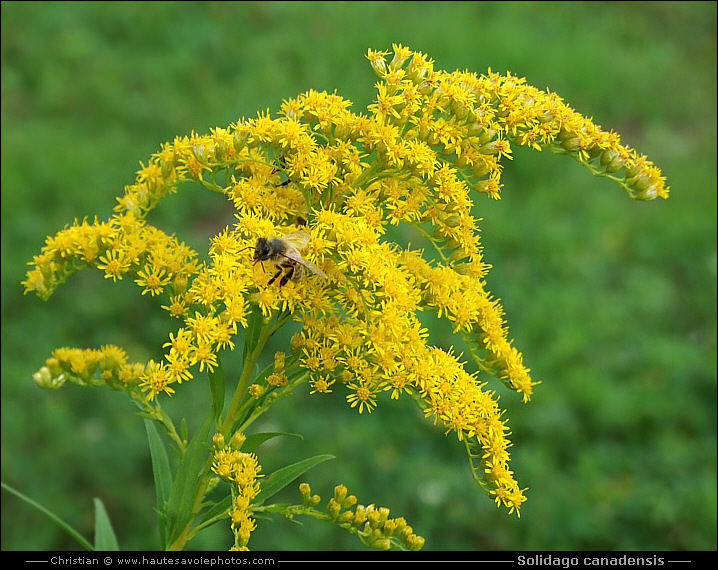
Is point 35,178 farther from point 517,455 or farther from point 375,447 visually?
point 517,455

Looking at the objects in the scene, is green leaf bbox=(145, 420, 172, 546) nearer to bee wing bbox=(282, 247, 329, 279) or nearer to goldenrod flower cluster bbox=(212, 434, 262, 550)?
goldenrod flower cluster bbox=(212, 434, 262, 550)

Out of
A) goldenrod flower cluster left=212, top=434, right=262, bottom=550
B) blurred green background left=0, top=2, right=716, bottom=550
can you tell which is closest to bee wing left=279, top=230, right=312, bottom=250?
goldenrod flower cluster left=212, top=434, right=262, bottom=550

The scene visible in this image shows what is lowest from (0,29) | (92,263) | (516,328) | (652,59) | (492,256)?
(92,263)

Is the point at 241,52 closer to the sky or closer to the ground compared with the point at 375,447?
closer to the sky

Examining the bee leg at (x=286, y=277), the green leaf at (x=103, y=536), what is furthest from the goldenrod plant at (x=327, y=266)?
the green leaf at (x=103, y=536)

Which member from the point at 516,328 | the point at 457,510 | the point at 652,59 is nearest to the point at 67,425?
the point at 457,510
